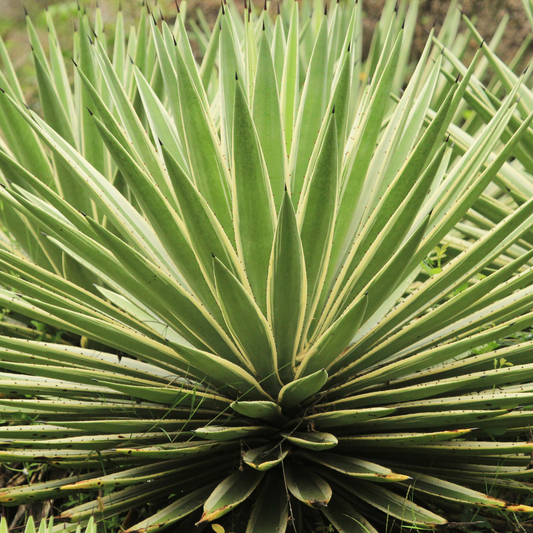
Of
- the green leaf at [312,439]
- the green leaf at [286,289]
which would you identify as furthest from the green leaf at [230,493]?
the green leaf at [286,289]

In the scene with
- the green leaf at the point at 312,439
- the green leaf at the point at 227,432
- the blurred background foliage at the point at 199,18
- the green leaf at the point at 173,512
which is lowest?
the green leaf at the point at 173,512

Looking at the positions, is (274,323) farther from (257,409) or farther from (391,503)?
(391,503)

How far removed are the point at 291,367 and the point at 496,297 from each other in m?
0.55

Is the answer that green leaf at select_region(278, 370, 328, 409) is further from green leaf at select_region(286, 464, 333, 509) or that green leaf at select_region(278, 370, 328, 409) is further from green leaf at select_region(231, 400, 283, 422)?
green leaf at select_region(286, 464, 333, 509)

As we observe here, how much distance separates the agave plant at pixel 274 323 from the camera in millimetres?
1125

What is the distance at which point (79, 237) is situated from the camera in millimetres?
1172

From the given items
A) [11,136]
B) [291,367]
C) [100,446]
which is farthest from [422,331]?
[11,136]

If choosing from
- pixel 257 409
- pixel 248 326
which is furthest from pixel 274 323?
pixel 257 409

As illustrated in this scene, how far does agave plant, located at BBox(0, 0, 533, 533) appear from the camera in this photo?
44.3 inches

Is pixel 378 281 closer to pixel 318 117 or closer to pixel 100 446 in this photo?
pixel 318 117

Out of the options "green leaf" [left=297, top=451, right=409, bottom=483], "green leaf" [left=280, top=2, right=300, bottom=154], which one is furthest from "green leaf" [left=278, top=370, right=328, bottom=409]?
"green leaf" [left=280, top=2, right=300, bottom=154]

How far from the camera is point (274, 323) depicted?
47.1 inches

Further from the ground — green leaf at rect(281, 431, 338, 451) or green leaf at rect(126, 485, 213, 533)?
green leaf at rect(281, 431, 338, 451)

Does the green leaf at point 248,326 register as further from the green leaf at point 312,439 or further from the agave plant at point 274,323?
the green leaf at point 312,439
